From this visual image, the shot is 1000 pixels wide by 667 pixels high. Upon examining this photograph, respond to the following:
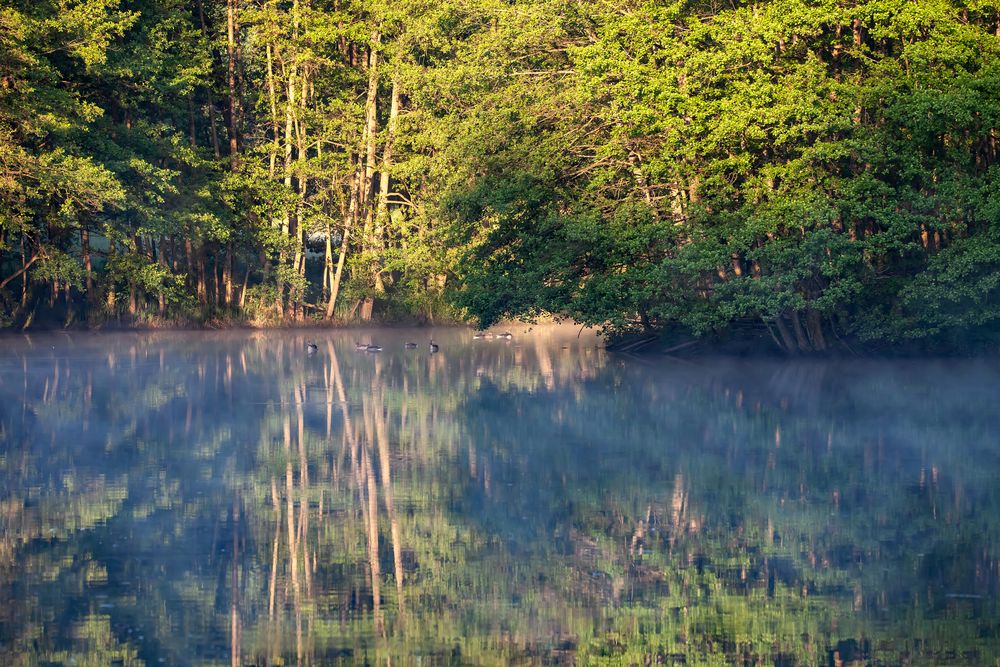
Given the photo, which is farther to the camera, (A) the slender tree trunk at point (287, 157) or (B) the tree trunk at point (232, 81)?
(A) the slender tree trunk at point (287, 157)

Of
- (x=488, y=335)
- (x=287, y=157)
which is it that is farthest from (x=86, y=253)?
(x=488, y=335)

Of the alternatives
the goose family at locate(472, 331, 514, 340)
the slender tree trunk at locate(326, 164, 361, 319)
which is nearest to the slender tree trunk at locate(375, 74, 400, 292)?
the slender tree trunk at locate(326, 164, 361, 319)

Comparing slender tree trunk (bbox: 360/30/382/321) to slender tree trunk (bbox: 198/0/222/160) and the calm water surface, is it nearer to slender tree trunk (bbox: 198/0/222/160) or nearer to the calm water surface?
slender tree trunk (bbox: 198/0/222/160)

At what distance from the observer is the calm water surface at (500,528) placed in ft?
23.4

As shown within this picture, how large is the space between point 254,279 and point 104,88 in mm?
9926

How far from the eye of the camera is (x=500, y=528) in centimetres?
1012

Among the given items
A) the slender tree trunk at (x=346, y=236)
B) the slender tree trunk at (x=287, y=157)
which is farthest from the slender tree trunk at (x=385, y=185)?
the slender tree trunk at (x=287, y=157)

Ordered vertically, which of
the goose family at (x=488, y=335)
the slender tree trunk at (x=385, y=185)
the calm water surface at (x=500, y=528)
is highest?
the slender tree trunk at (x=385, y=185)

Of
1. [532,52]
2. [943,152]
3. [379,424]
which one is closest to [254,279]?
[532,52]

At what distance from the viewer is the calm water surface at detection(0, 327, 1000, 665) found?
7141 mm

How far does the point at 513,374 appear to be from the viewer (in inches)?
1037

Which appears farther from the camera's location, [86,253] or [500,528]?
[86,253]

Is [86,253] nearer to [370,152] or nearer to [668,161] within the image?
[370,152]

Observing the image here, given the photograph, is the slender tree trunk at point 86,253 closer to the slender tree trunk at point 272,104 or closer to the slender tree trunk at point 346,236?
the slender tree trunk at point 272,104
